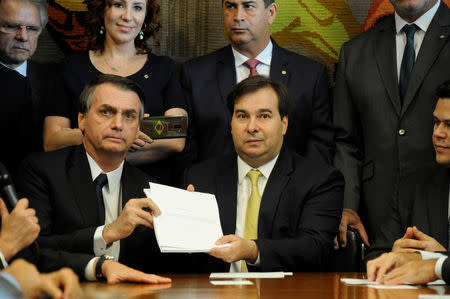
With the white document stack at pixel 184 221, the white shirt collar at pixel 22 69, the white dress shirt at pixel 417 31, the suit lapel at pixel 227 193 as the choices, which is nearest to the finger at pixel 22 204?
the white document stack at pixel 184 221

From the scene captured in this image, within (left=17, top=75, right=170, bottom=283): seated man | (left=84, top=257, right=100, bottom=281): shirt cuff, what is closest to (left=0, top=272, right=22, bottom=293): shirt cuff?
(left=84, top=257, right=100, bottom=281): shirt cuff

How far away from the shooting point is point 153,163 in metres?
4.23

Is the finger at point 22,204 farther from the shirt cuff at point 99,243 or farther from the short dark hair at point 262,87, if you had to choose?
the short dark hair at point 262,87

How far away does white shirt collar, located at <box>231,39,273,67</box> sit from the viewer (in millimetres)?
4438

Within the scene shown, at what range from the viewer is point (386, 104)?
4.19 meters

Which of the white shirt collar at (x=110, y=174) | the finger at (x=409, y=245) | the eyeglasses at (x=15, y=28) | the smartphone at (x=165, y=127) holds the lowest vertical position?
the finger at (x=409, y=245)

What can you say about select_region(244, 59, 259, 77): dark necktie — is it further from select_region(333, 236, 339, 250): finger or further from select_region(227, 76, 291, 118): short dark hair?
select_region(333, 236, 339, 250): finger

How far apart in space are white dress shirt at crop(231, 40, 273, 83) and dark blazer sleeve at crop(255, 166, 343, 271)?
0.90 m

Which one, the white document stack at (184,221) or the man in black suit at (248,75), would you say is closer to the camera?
the white document stack at (184,221)

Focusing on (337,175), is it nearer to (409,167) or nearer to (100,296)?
(409,167)

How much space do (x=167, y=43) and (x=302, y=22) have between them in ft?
3.09

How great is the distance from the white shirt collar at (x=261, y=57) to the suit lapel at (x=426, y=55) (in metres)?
0.84

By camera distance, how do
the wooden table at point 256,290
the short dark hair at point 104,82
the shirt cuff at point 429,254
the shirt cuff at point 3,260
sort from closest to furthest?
the wooden table at point 256,290 < the shirt cuff at point 3,260 < the shirt cuff at point 429,254 < the short dark hair at point 104,82

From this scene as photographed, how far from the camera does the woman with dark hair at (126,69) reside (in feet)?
13.5
